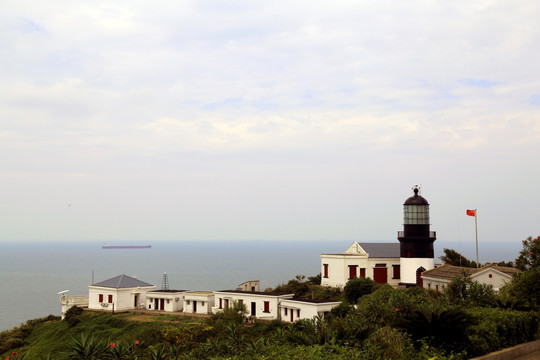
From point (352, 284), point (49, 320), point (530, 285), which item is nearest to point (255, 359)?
point (530, 285)

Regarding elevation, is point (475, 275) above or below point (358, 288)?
above

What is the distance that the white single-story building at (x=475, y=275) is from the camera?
136 ft

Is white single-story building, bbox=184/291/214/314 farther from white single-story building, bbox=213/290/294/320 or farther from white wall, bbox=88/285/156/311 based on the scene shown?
white wall, bbox=88/285/156/311

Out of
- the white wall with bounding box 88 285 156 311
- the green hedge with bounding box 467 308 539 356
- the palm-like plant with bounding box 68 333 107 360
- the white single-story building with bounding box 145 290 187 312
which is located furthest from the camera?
the white wall with bounding box 88 285 156 311

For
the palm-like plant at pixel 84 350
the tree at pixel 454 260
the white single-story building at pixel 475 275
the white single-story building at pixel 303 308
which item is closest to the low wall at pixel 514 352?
the palm-like plant at pixel 84 350

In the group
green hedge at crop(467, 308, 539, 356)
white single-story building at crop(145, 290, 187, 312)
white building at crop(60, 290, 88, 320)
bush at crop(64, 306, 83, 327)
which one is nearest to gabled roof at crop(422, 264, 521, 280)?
green hedge at crop(467, 308, 539, 356)

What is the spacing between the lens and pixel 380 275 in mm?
57188

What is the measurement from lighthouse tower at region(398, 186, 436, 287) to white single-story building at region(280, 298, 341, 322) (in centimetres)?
1024

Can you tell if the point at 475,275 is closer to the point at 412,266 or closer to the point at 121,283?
the point at 412,266

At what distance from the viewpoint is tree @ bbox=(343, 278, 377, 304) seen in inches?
1962

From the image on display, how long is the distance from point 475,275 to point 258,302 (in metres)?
21.0

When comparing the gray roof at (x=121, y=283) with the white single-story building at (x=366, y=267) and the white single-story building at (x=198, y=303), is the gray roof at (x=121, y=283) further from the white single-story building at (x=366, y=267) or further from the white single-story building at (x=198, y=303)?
the white single-story building at (x=366, y=267)

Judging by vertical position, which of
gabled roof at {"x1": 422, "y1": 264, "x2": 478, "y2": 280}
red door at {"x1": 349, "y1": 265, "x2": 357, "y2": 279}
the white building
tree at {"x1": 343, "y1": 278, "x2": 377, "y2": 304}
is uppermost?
gabled roof at {"x1": 422, "y1": 264, "x2": 478, "y2": 280}

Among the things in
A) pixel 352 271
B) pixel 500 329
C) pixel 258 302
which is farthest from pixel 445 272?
pixel 500 329
